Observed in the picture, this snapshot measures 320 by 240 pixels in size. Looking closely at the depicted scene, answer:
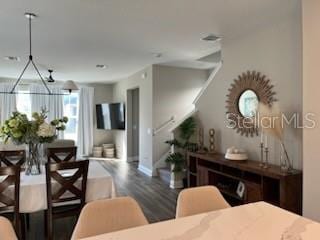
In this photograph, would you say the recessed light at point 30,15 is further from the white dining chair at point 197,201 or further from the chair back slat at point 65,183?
the white dining chair at point 197,201

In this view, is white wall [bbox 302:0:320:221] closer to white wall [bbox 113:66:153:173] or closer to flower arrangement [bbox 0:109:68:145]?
flower arrangement [bbox 0:109:68:145]

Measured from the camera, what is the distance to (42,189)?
272 centimetres

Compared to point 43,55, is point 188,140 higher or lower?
lower

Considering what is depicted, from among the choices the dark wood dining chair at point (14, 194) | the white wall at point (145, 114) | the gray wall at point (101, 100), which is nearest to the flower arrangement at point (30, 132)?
the dark wood dining chair at point (14, 194)

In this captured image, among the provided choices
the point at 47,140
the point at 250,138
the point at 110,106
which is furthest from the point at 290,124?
the point at 110,106

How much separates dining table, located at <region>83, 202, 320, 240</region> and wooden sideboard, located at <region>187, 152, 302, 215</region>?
54.9 inches

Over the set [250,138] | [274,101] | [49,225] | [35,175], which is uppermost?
[274,101]

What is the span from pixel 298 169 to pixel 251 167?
1.74 ft

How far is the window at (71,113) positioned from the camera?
9148 mm

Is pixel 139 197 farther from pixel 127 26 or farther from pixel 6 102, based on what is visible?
pixel 6 102

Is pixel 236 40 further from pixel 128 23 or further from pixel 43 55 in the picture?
pixel 43 55

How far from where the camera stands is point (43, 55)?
16.8 ft

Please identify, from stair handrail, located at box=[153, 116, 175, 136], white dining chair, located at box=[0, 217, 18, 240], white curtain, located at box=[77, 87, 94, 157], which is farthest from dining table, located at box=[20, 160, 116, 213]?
white curtain, located at box=[77, 87, 94, 157]

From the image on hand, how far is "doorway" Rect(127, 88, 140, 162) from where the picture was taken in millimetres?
8203
